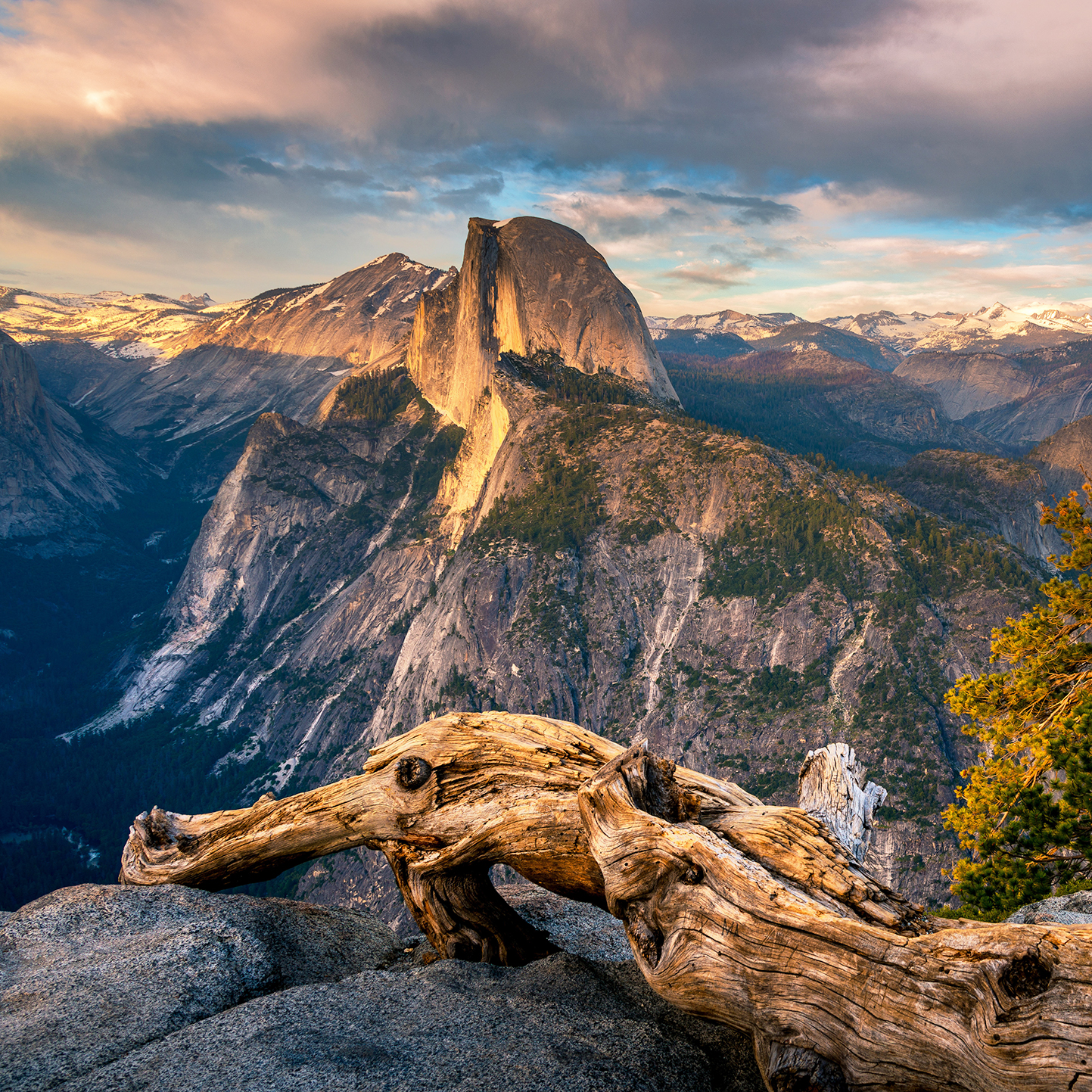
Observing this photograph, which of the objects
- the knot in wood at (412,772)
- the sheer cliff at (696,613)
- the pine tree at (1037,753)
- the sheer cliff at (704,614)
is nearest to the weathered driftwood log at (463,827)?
the knot in wood at (412,772)

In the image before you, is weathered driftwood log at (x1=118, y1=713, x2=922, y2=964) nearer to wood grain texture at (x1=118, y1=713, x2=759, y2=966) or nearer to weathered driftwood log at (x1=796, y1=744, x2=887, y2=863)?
wood grain texture at (x1=118, y1=713, x2=759, y2=966)

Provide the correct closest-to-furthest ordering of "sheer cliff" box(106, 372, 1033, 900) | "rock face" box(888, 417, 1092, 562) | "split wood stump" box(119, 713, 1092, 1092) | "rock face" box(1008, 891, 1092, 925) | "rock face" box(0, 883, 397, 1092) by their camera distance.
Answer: "split wood stump" box(119, 713, 1092, 1092), "rock face" box(0, 883, 397, 1092), "rock face" box(1008, 891, 1092, 925), "sheer cliff" box(106, 372, 1033, 900), "rock face" box(888, 417, 1092, 562)

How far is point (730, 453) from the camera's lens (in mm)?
162750

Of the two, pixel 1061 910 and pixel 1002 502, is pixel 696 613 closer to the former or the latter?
pixel 1002 502

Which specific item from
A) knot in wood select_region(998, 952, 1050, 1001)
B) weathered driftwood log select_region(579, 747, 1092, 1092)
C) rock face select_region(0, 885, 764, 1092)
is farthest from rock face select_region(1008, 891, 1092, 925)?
knot in wood select_region(998, 952, 1050, 1001)

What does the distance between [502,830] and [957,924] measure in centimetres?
724

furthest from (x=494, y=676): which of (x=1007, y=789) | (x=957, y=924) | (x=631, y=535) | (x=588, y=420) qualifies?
(x=957, y=924)

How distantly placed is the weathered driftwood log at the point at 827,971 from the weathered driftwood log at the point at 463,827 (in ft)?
4.34

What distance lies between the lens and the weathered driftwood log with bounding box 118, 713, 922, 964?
11852 millimetres

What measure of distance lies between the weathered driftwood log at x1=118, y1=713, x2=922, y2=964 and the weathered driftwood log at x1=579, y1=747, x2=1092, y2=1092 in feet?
4.34

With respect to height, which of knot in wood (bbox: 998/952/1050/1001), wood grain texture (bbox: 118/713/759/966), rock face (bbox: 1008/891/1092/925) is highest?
knot in wood (bbox: 998/952/1050/1001)

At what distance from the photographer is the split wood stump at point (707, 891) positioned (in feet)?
23.4

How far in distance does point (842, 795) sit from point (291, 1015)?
10.6 meters

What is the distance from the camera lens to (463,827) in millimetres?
13133
